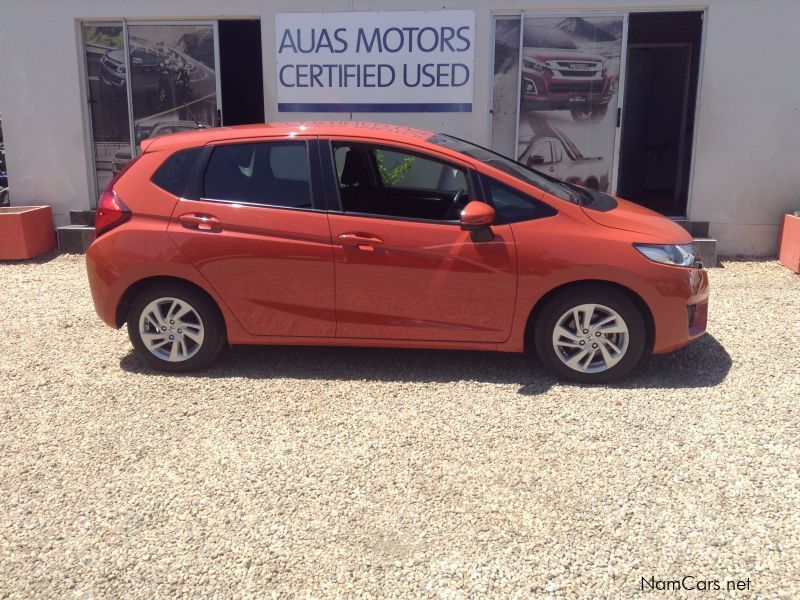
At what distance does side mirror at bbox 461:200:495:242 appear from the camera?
460 cm

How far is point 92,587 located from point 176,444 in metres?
1.23

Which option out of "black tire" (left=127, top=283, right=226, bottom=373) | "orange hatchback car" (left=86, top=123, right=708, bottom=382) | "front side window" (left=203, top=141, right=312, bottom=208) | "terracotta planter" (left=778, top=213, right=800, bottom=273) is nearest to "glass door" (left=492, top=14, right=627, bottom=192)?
"terracotta planter" (left=778, top=213, right=800, bottom=273)

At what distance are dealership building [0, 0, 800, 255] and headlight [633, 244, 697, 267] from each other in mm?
4282

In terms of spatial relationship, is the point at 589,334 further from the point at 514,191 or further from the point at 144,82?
the point at 144,82

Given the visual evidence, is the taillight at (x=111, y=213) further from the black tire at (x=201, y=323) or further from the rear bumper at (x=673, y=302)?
the rear bumper at (x=673, y=302)

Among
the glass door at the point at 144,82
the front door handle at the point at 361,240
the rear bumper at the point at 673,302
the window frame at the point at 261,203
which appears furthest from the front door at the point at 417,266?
the glass door at the point at 144,82

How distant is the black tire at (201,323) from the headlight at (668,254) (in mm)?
2774

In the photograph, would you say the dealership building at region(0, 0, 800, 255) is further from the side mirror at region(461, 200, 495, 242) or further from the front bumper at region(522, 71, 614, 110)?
the side mirror at region(461, 200, 495, 242)

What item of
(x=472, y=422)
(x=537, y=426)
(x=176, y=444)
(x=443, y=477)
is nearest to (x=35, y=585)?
(x=176, y=444)

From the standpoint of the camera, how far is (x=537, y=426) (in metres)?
4.25

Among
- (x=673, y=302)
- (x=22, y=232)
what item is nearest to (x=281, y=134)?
(x=673, y=302)

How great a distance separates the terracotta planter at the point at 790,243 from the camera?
8039 mm

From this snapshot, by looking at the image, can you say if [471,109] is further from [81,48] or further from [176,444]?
[176,444]

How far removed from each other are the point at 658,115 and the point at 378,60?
5508mm
